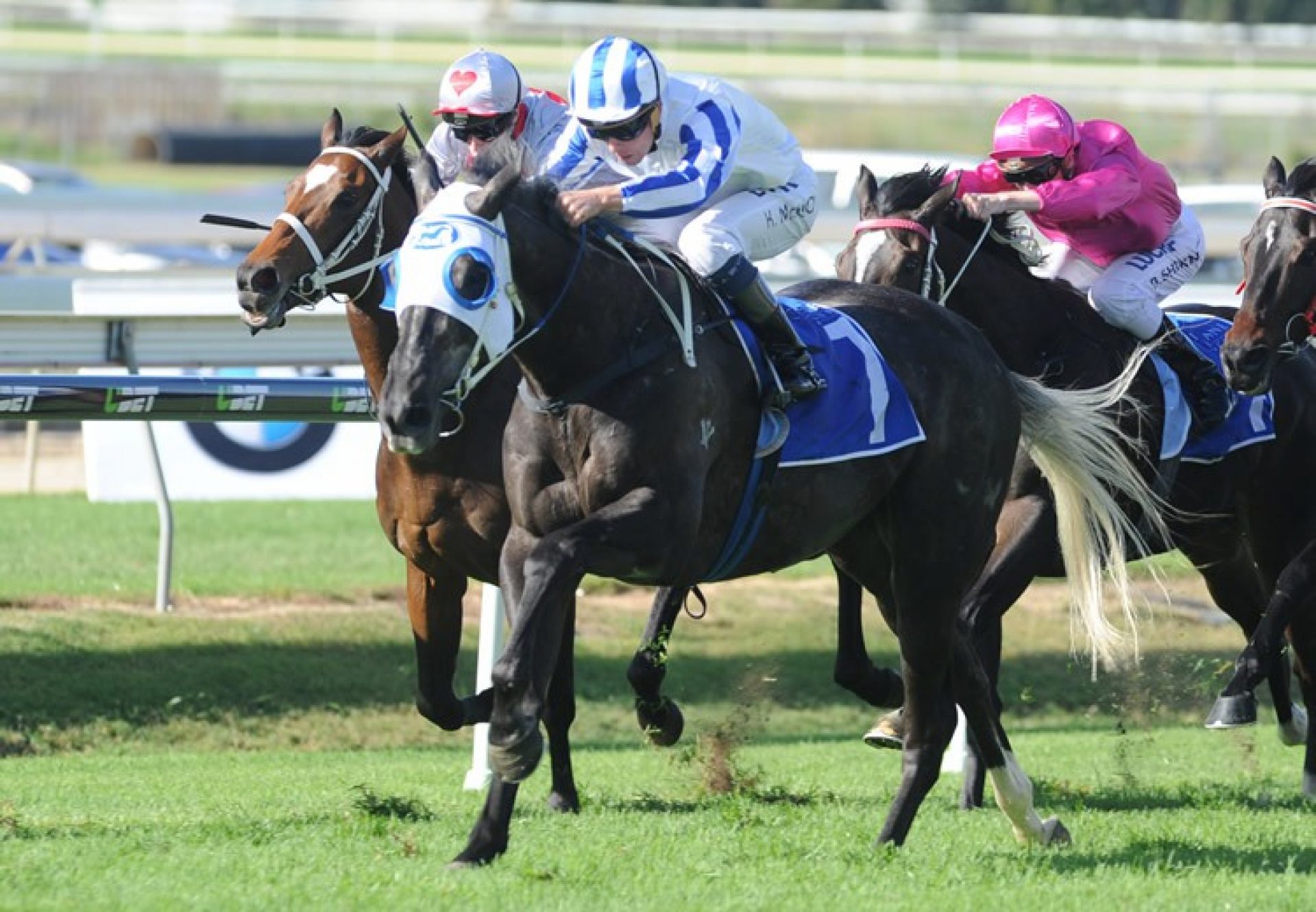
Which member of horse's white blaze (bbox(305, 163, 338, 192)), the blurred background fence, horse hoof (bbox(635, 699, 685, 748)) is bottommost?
the blurred background fence

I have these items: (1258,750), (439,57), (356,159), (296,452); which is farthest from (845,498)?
(439,57)

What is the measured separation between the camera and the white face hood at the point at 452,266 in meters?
5.40

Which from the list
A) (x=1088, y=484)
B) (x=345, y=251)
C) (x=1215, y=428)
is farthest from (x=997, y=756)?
(x=345, y=251)

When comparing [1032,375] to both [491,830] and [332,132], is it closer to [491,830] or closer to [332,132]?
[332,132]

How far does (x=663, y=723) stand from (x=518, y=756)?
86.2 inches

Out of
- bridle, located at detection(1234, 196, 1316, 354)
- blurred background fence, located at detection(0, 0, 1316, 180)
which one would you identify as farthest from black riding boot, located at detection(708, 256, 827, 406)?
blurred background fence, located at detection(0, 0, 1316, 180)

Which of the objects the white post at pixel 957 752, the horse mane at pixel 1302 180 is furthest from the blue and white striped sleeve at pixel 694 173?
the white post at pixel 957 752

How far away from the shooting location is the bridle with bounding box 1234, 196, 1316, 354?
7.88 meters

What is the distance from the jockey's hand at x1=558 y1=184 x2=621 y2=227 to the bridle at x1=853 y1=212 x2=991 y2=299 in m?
2.30

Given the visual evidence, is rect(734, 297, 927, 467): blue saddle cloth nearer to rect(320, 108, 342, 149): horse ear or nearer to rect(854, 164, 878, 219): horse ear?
rect(854, 164, 878, 219): horse ear

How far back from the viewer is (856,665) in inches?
314

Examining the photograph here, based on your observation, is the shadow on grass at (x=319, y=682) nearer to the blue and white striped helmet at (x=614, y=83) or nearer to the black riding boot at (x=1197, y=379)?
the black riding boot at (x=1197, y=379)

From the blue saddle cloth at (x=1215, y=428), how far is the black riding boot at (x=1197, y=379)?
36mm

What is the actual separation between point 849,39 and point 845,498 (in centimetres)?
5333
